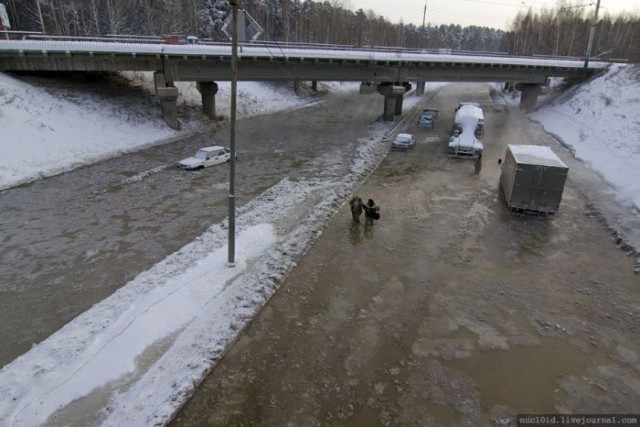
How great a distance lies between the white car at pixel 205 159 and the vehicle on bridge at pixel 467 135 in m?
17.0

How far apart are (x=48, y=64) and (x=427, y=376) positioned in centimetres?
3409

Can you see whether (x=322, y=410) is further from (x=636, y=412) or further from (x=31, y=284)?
(x=31, y=284)

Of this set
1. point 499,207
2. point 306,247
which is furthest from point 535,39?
point 306,247

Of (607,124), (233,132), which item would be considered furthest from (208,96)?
(607,124)

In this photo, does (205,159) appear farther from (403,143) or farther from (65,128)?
(403,143)

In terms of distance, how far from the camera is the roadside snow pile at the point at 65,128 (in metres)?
23.2

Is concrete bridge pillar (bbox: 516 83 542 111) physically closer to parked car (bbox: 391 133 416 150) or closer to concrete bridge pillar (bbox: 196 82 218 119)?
parked car (bbox: 391 133 416 150)

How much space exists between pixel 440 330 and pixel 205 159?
19397 millimetres

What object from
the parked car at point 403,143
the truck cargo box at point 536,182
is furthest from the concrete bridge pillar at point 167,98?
the truck cargo box at point 536,182

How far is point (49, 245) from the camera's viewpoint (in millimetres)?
15062

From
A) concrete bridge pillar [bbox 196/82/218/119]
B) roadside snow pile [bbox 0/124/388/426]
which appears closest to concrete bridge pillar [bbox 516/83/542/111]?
concrete bridge pillar [bbox 196/82/218/119]

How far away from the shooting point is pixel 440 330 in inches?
431

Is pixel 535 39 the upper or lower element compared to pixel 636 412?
→ upper

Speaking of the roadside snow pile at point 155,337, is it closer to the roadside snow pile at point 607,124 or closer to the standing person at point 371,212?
the standing person at point 371,212
